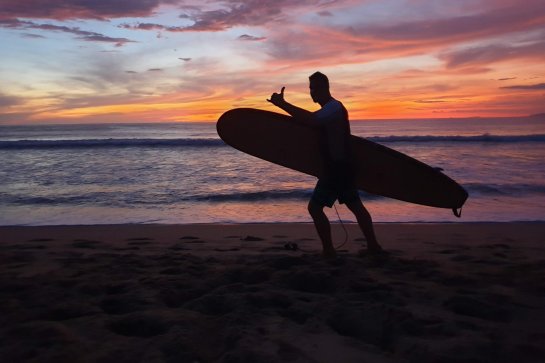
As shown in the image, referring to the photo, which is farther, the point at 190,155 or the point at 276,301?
the point at 190,155

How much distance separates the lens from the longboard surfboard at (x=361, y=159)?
523cm

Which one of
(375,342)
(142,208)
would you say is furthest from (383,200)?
(375,342)

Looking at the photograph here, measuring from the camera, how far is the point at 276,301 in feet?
10.5

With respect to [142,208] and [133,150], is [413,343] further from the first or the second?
[133,150]

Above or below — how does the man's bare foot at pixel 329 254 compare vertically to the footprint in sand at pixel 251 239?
above

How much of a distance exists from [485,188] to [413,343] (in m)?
8.85

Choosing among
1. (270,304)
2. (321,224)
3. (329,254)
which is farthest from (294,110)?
(270,304)

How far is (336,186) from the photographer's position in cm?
434

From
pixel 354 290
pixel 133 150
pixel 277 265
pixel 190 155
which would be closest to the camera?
pixel 354 290

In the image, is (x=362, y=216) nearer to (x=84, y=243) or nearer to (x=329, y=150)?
(x=329, y=150)

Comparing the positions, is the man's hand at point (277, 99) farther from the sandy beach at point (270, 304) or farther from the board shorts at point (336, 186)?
the sandy beach at point (270, 304)

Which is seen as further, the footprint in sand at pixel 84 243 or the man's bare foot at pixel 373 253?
the footprint in sand at pixel 84 243

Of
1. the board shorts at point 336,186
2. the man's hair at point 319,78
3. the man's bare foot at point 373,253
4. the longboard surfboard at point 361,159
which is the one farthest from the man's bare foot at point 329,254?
the man's hair at point 319,78

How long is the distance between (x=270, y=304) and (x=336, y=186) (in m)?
1.52
